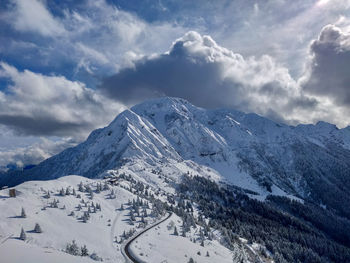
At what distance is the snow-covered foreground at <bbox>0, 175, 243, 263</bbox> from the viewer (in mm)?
63625

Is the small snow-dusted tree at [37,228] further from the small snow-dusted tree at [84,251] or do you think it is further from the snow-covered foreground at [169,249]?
the snow-covered foreground at [169,249]

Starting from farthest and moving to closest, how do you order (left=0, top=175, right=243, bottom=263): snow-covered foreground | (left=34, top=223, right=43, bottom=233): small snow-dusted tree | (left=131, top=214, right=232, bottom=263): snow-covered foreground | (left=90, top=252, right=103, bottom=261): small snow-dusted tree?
1. (left=131, top=214, right=232, bottom=263): snow-covered foreground
2. (left=34, top=223, right=43, bottom=233): small snow-dusted tree
3. (left=90, top=252, right=103, bottom=261): small snow-dusted tree
4. (left=0, top=175, right=243, bottom=263): snow-covered foreground

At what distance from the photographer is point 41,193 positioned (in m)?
120

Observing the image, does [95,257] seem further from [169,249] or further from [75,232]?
[169,249]

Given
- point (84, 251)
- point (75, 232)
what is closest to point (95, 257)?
point (84, 251)

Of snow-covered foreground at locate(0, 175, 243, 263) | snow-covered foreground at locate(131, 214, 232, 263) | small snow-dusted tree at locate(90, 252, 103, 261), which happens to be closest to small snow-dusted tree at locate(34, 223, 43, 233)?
snow-covered foreground at locate(0, 175, 243, 263)

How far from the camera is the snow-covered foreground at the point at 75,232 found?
6362cm

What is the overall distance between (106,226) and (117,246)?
2222 cm

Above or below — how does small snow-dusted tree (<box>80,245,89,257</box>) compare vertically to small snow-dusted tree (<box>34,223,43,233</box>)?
below

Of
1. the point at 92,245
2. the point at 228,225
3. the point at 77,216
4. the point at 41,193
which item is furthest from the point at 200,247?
the point at 228,225

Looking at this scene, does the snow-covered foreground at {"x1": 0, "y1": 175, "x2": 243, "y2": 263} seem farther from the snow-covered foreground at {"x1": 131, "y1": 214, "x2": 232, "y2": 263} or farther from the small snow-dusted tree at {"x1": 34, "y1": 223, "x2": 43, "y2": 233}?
the small snow-dusted tree at {"x1": 34, "y1": 223, "x2": 43, "y2": 233}

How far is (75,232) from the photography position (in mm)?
87688

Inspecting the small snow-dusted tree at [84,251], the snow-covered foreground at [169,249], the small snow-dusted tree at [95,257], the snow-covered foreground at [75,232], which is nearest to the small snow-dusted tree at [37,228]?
the snow-covered foreground at [75,232]

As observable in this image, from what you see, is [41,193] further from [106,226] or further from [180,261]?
[180,261]
